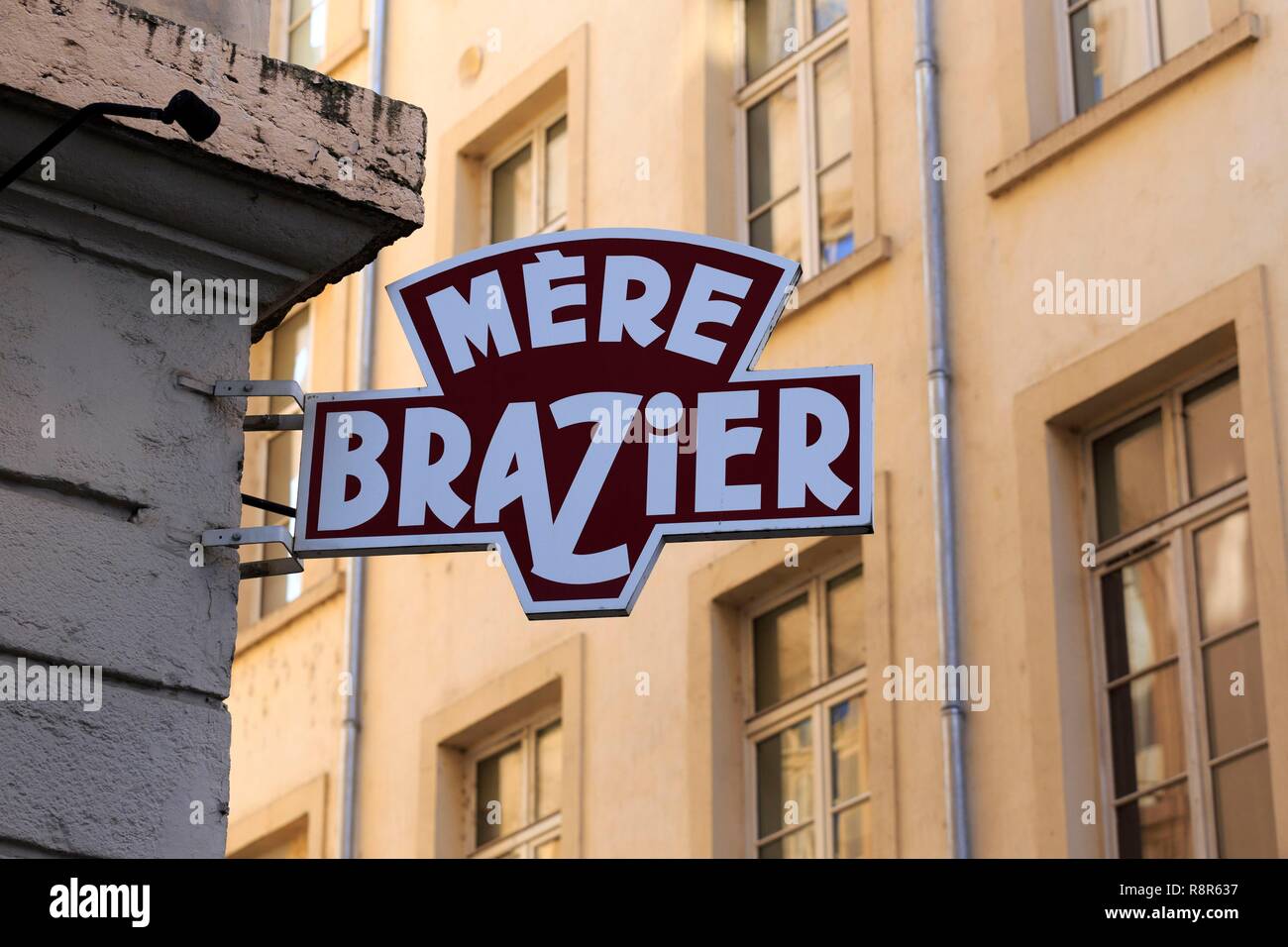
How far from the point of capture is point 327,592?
16.4 m

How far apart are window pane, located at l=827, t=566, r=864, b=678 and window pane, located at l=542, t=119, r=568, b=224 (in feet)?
12.5

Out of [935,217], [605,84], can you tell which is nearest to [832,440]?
[935,217]

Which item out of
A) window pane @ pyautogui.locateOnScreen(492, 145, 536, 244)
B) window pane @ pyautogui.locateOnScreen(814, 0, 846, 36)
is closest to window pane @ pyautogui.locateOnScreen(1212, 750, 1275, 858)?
window pane @ pyautogui.locateOnScreen(814, 0, 846, 36)

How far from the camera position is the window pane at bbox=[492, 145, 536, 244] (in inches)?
634

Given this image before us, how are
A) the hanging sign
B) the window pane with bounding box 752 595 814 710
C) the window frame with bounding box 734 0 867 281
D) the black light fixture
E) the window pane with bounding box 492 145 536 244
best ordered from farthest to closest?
1. the window pane with bounding box 492 145 536 244
2. the window frame with bounding box 734 0 867 281
3. the window pane with bounding box 752 595 814 710
4. the hanging sign
5. the black light fixture

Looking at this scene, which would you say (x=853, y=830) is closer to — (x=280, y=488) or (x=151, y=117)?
(x=280, y=488)

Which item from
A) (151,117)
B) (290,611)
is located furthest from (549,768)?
(151,117)

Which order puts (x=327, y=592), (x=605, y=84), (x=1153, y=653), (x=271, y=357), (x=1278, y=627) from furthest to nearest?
(x=271, y=357), (x=327, y=592), (x=605, y=84), (x=1153, y=653), (x=1278, y=627)

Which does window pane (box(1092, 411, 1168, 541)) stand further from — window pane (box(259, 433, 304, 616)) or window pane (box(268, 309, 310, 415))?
window pane (box(268, 309, 310, 415))

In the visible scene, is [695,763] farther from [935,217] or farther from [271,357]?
[271,357]

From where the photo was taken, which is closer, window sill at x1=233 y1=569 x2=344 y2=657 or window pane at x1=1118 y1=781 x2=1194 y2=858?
window pane at x1=1118 y1=781 x2=1194 y2=858

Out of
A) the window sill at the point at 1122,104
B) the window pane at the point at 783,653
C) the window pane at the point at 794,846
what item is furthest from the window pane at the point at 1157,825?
the window sill at the point at 1122,104

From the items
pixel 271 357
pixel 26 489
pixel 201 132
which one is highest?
pixel 271 357

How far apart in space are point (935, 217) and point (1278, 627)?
3138mm
